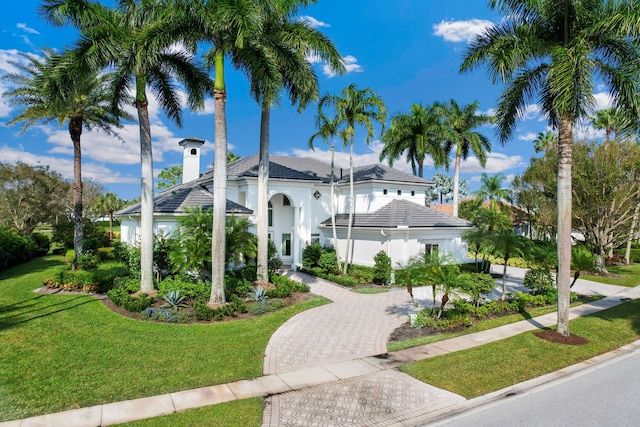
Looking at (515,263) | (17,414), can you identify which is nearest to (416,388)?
(17,414)

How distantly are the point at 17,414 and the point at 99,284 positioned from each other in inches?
439

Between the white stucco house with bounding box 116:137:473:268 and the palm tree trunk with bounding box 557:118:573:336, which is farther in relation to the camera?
the white stucco house with bounding box 116:137:473:268

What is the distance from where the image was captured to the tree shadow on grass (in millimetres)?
11797

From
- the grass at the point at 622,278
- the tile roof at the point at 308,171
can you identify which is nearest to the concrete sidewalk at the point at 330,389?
the tile roof at the point at 308,171

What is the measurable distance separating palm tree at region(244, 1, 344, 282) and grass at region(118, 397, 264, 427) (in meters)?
10.4

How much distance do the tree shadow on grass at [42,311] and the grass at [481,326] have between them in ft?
40.5

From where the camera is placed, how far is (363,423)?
629cm

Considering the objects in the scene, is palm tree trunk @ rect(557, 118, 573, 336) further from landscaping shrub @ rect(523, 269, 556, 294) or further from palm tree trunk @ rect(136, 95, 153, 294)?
palm tree trunk @ rect(136, 95, 153, 294)

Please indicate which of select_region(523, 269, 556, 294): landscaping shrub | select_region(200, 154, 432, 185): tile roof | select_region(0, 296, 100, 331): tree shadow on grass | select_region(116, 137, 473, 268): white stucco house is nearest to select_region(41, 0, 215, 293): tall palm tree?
select_region(0, 296, 100, 331): tree shadow on grass

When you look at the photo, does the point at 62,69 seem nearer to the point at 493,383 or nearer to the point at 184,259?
the point at 184,259

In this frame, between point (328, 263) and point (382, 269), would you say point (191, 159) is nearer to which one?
point (328, 263)

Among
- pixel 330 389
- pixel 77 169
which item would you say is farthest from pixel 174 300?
pixel 77 169

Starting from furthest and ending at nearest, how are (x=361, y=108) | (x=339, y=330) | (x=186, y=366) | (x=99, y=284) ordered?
(x=361, y=108) → (x=99, y=284) → (x=339, y=330) → (x=186, y=366)

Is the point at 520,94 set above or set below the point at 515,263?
above
